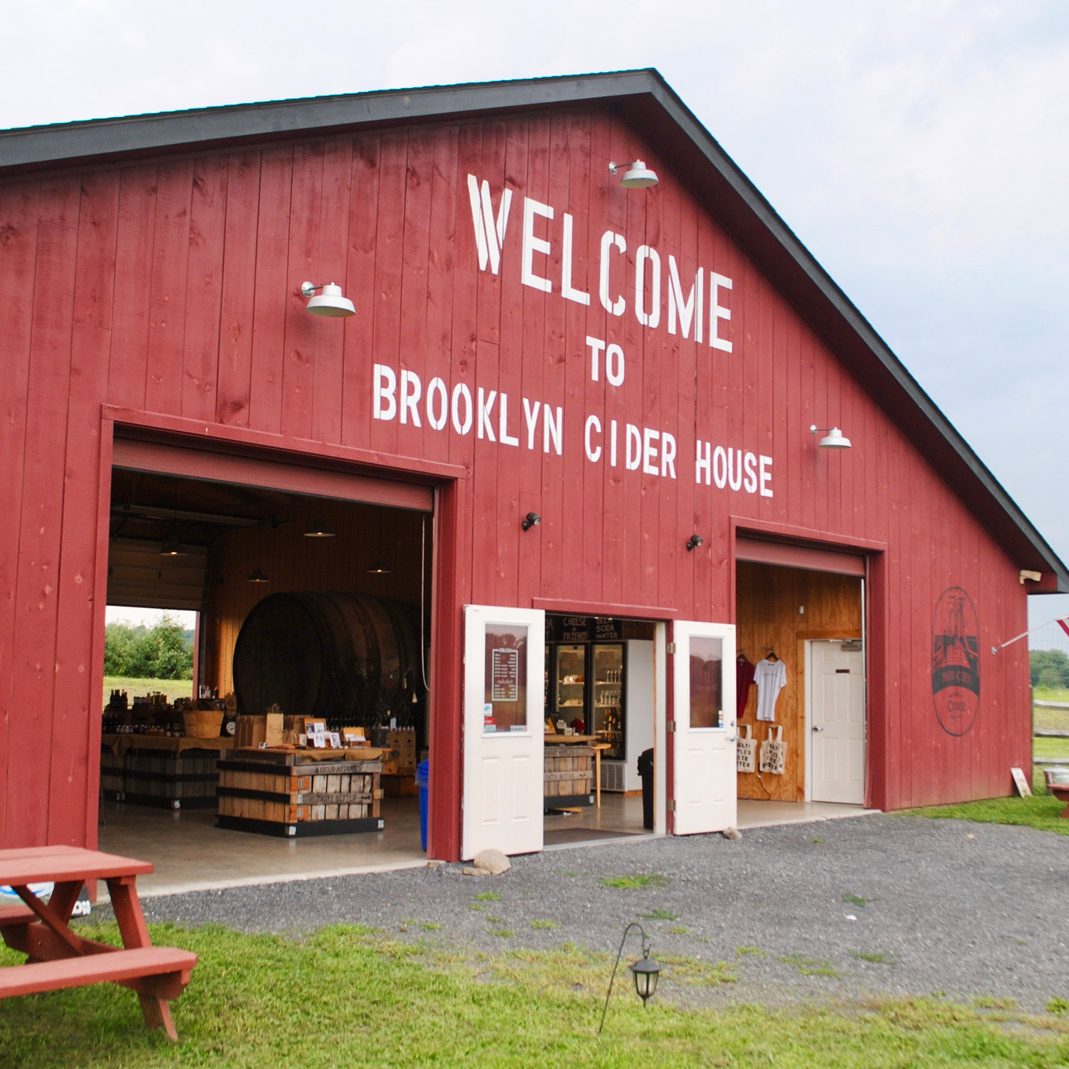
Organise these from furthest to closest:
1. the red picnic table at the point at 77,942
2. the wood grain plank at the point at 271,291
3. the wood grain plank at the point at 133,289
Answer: the wood grain plank at the point at 271,291
the wood grain plank at the point at 133,289
the red picnic table at the point at 77,942

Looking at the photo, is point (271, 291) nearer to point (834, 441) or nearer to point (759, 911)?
point (759, 911)

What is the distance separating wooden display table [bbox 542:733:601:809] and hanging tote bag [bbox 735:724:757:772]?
266 centimetres

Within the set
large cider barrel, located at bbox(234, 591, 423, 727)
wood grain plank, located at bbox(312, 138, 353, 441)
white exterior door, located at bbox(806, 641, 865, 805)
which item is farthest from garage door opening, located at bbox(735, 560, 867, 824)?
wood grain plank, located at bbox(312, 138, 353, 441)

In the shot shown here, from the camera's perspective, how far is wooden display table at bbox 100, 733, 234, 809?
14.2 meters

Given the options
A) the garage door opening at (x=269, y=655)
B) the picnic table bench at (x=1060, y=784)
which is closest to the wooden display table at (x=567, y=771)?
the garage door opening at (x=269, y=655)

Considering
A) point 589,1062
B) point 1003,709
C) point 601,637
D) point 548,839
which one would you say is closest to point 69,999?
point 589,1062

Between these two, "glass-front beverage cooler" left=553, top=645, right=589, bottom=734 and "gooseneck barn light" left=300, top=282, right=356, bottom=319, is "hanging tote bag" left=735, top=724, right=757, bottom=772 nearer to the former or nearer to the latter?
"glass-front beverage cooler" left=553, top=645, right=589, bottom=734

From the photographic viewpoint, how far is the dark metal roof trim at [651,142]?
814 cm

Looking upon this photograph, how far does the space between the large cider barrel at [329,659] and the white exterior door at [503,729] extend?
4827 millimetres

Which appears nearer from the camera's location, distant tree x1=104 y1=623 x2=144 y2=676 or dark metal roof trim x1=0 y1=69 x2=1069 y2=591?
dark metal roof trim x1=0 y1=69 x2=1069 y2=591

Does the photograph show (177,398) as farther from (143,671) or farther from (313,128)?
(143,671)

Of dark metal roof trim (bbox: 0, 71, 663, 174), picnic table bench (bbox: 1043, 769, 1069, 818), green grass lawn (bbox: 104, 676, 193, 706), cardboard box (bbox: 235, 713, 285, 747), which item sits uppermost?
dark metal roof trim (bbox: 0, 71, 663, 174)

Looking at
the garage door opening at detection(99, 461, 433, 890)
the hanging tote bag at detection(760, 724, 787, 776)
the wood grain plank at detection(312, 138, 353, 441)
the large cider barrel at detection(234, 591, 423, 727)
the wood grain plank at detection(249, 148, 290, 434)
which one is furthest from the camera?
the hanging tote bag at detection(760, 724, 787, 776)

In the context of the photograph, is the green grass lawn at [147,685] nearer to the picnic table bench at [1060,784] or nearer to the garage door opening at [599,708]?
the garage door opening at [599,708]
